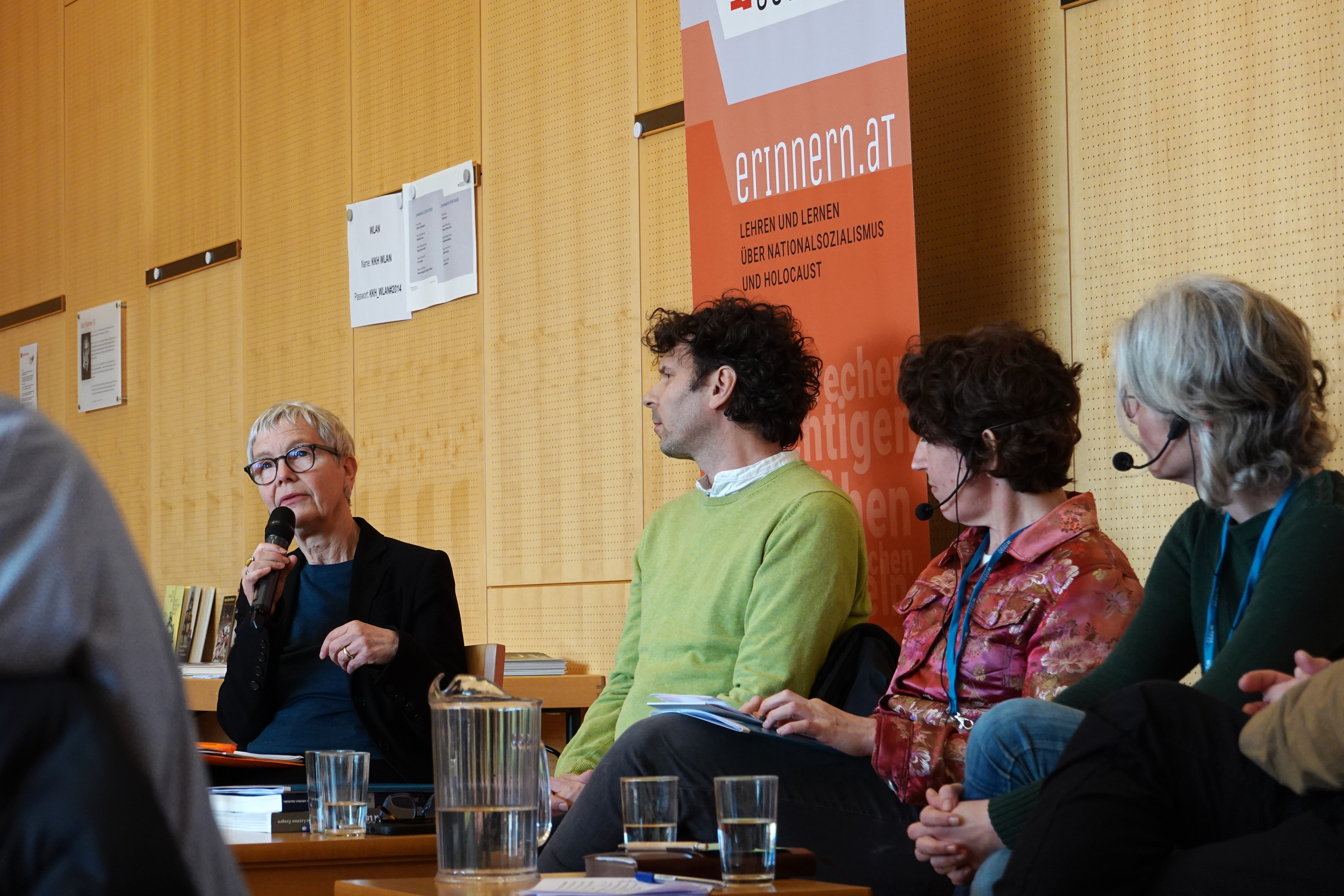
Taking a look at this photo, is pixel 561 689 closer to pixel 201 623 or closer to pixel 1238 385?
pixel 201 623

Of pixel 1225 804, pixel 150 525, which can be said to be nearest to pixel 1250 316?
pixel 1225 804

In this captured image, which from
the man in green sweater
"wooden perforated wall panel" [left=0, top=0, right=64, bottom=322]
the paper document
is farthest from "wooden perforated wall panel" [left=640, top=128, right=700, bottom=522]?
"wooden perforated wall panel" [left=0, top=0, right=64, bottom=322]

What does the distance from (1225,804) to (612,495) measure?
2.81 metres

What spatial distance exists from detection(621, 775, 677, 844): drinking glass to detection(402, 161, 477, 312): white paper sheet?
3.20 m

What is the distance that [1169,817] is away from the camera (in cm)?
156

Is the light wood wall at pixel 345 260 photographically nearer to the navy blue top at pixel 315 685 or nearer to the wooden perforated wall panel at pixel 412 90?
the wooden perforated wall panel at pixel 412 90

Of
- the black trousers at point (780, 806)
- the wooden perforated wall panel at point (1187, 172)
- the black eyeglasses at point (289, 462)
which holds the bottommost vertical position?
the black trousers at point (780, 806)

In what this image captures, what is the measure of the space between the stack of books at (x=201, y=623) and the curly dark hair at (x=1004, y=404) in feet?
12.3

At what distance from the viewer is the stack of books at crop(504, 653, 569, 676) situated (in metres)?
4.12

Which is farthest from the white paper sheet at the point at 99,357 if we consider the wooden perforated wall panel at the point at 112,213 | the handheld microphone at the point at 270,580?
the handheld microphone at the point at 270,580

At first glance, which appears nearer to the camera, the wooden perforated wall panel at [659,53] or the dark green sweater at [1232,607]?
the dark green sweater at [1232,607]

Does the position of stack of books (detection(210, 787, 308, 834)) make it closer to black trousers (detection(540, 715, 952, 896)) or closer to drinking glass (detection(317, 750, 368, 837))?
drinking glass (detection(317, 750, 368, 837))

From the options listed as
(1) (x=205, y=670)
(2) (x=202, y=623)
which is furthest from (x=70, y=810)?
(2) (x=202, y=623)

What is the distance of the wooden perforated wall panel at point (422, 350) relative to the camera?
4.77 metres
